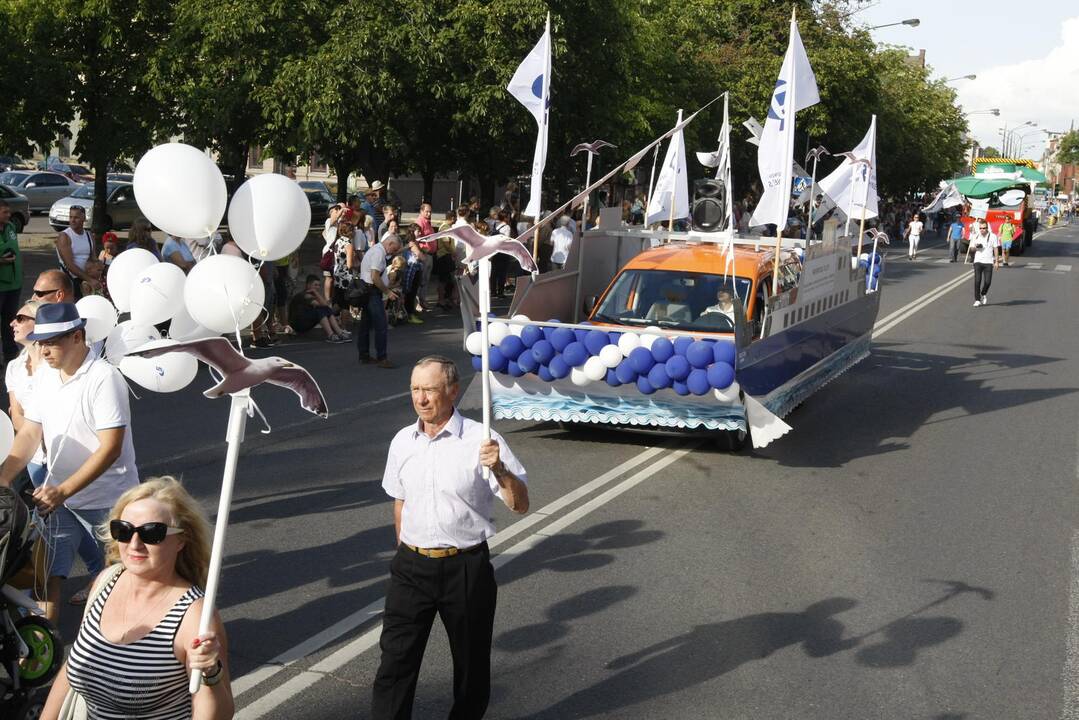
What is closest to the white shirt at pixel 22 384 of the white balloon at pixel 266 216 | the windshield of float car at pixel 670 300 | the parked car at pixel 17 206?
the white balloon at pixel 266 216

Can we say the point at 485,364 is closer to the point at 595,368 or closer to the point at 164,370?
the point at 164,370

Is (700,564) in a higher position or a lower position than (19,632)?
lower

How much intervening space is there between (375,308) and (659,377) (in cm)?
561

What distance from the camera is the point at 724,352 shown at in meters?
10.1

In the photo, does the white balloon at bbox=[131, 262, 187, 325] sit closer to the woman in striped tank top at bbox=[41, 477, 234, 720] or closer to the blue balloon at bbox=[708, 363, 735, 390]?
the woman in striped tank top at bbox=[41, 477, 234, 720]

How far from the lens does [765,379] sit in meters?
10.7

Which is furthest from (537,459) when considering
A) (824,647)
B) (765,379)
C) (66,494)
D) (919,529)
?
(66,494)

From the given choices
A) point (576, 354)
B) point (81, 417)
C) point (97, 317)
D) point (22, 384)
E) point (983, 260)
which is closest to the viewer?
point (81, 417)

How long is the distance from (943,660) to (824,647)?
0.58m

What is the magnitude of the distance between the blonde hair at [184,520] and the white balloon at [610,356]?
6631 millimetres

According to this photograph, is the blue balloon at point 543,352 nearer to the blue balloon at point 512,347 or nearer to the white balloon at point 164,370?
the blue balloon at point 512,347

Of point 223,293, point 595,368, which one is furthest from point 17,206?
point 223,293

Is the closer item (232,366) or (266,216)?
(232,366)

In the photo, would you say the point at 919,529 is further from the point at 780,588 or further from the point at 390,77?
the point at 390,77
